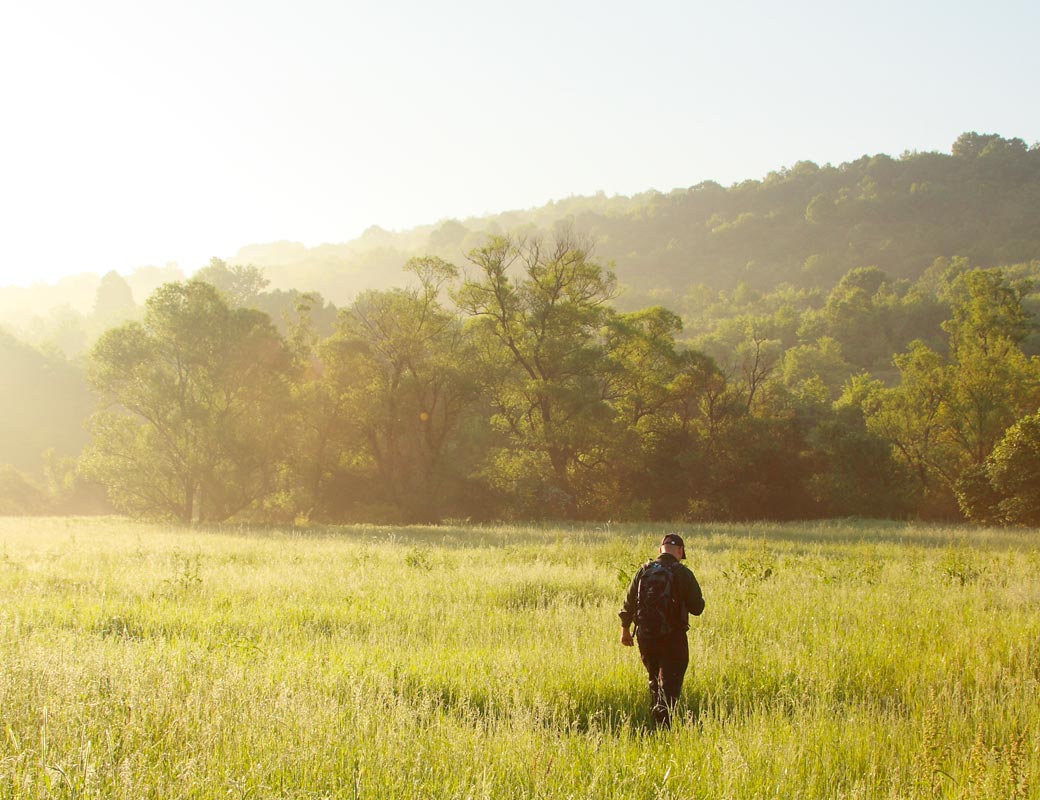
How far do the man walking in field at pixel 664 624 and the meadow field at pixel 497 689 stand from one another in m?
0.32

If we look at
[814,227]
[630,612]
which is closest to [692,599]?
[630,612]

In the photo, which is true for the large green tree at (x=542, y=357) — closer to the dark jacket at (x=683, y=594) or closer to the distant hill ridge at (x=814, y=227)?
the dark jacket at (x=683, y=594)

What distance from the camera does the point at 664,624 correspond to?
21.1ft

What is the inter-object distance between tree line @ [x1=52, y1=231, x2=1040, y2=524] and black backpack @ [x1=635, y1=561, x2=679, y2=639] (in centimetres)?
3182

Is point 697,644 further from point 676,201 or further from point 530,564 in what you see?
point 676,201

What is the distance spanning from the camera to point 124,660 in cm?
671

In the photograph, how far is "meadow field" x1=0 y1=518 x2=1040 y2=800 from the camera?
471 centimetres

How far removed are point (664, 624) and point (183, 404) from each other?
122ft

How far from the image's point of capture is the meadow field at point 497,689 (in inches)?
185

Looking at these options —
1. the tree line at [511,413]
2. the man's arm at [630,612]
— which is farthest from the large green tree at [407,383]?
the man's arm at [630,612]

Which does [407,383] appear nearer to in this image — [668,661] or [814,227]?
[668,661]

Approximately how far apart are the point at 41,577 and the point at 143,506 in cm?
2859

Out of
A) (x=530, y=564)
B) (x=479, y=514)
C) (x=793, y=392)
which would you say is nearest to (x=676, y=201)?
(x=793, y=392)

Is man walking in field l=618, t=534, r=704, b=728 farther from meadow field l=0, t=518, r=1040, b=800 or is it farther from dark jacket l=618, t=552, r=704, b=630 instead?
meadow field l=0, t=518, r=1040, b=800
